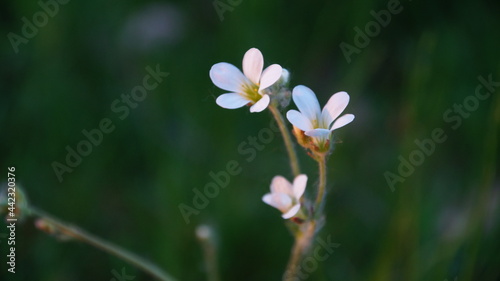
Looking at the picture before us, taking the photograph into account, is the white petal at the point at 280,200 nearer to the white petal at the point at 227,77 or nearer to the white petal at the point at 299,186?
the white petal at the point at 299,186

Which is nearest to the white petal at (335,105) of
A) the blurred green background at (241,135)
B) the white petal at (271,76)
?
the white petal at (271,76)

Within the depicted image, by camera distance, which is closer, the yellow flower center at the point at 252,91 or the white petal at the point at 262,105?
the white petal at the point at 262,105

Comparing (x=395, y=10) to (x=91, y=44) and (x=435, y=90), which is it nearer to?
(x=435, y=90)

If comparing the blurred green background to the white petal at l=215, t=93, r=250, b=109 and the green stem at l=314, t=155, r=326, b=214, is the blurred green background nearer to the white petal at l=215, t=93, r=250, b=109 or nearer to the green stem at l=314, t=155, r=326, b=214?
the green stem at l=314, t=155, r=326, b=214

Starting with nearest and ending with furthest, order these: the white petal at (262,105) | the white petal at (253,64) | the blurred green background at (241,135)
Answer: the white petal at (262,105), the white petal at (253,64), the blurred green background at (241,135)

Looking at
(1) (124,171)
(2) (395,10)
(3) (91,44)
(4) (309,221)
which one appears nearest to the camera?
(4) (309,221)

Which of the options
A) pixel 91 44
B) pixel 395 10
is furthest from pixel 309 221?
pixel 91 44

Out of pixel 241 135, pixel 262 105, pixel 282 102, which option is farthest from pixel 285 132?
pixel 241 135

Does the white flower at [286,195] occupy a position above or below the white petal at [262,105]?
below
